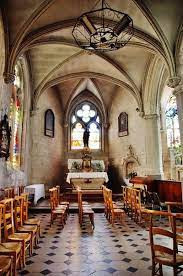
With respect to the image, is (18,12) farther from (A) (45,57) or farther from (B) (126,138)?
(B) (126,138)

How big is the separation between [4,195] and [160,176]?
754cm

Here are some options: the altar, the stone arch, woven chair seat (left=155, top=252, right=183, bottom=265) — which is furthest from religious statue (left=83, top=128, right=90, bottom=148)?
woven chair seat (left=155, top=252, right=183, bottom=265)

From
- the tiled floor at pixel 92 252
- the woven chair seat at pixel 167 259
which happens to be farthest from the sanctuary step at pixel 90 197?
the woven chair seat at pixel 167 259

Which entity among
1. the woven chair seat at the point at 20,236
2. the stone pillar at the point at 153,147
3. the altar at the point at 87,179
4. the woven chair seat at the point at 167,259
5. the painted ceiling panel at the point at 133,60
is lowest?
the woven chair seat at the point at 167,259

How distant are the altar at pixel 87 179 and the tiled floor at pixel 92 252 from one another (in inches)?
217

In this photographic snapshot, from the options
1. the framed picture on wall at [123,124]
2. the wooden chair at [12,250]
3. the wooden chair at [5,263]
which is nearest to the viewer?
the wooden chair at [5,263]

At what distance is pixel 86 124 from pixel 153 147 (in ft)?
19.9

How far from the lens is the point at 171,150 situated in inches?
528

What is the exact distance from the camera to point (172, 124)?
1372cm

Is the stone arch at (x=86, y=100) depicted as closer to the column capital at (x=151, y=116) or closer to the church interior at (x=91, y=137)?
the church interior at (x=91, y=137)

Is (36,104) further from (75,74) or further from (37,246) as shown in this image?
(37,246)

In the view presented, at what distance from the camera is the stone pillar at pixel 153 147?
1148 centimetres

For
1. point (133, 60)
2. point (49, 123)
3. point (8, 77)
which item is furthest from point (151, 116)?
point (8, 77)

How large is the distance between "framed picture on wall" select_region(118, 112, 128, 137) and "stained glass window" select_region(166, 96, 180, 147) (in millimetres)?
2589
